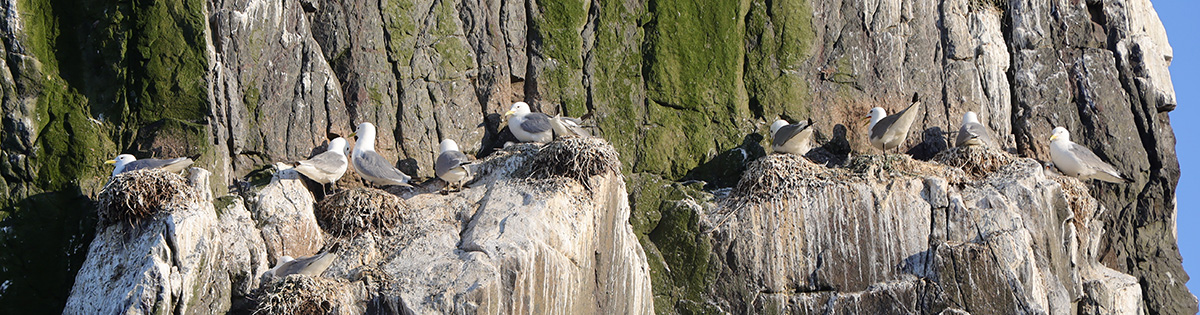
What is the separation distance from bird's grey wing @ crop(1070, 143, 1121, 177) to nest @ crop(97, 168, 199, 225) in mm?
9245

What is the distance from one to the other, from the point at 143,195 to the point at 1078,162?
9611 millimetres

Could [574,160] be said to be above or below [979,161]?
below

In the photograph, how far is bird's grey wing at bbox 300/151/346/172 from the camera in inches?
451

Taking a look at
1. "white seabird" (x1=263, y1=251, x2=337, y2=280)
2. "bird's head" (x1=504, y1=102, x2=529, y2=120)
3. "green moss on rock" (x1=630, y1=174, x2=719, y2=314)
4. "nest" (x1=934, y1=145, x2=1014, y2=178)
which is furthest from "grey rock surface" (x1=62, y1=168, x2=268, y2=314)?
"nest" (x1=934, y1=145, x2=1014, y2=178)

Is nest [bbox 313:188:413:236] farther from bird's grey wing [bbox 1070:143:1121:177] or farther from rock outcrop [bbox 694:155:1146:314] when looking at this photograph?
bird's grey wing [bbox 1070:143:1121:177]

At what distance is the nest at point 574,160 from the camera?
37.2 feet

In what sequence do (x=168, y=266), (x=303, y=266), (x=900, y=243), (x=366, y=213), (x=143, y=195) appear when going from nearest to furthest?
(x=168, y=266)
(x=143, y=195)
(x=303, y=266)
(x=366, y=213)
(x=900, y=243)

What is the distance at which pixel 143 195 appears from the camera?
34.0 ft

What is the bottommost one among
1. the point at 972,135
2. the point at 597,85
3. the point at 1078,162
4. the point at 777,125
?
the point at 1078,162

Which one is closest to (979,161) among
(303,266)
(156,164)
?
(303,266)

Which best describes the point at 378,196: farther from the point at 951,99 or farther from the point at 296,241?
the point at 951,99

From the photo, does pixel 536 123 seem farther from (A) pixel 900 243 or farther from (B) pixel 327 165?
(A) pixel 900 243

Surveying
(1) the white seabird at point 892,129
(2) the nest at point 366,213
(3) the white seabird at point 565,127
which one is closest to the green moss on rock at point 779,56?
(1) the white seabird at point 892,129

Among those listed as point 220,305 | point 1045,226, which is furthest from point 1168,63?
point 220,305
